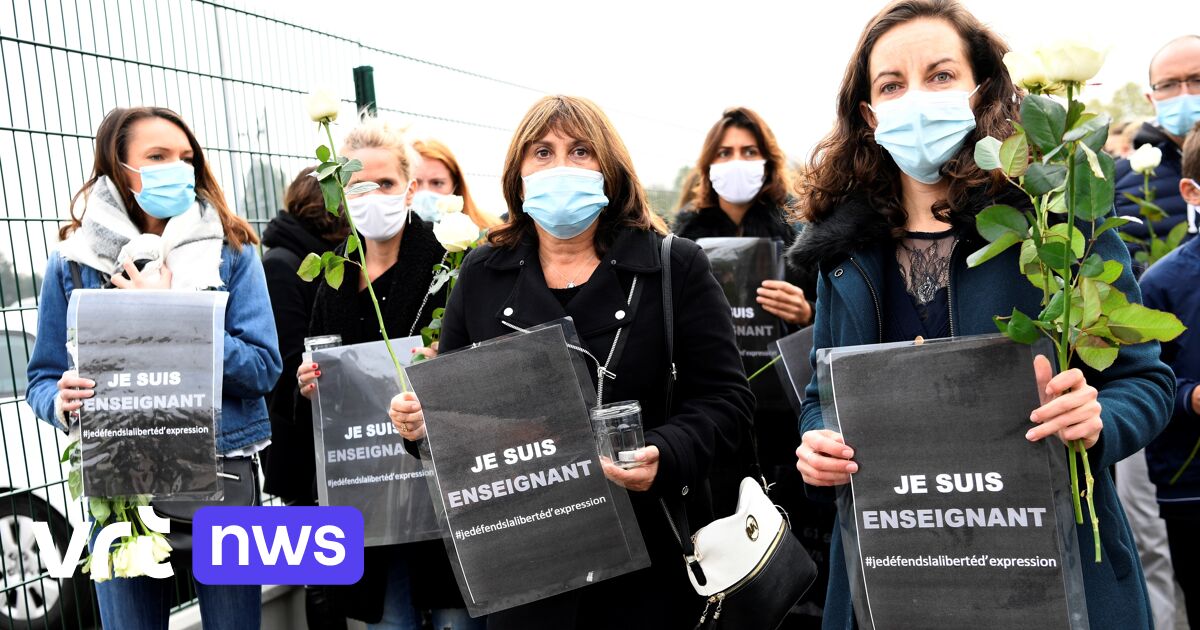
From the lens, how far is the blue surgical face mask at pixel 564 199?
2.79 m

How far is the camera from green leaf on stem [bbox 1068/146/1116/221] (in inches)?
67.2

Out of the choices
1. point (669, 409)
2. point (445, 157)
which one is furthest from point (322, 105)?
point (445, 157)

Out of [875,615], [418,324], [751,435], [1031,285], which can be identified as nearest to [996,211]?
[1031,285]

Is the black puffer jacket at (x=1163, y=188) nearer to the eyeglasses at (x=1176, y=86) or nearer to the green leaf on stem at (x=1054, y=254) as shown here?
the eyeglasses at (x=1176, y=86)

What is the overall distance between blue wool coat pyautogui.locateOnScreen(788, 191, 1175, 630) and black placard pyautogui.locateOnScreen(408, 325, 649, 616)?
552 millimetres

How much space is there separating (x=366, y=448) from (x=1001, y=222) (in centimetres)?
235

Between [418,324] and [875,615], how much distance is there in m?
2.25

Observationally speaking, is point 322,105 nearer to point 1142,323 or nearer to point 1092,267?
point 1092,267

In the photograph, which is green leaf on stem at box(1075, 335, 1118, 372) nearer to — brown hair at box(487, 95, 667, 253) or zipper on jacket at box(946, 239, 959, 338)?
zipper on jacket at box(946, 239, 959, 338)

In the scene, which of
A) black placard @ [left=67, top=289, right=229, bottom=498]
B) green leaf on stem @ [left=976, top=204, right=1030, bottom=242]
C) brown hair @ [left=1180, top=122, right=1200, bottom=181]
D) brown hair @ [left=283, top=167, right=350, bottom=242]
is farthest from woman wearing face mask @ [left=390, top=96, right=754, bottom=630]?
brown hair @ [left=1180, top=122, right=1200, bottom=181]

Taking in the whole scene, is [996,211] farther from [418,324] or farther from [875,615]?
[418,324]

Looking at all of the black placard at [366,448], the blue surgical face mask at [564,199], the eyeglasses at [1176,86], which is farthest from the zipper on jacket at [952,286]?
the eyeglasses at [1176,86]

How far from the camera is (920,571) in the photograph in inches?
74.9

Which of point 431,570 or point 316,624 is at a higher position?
point 431,570
